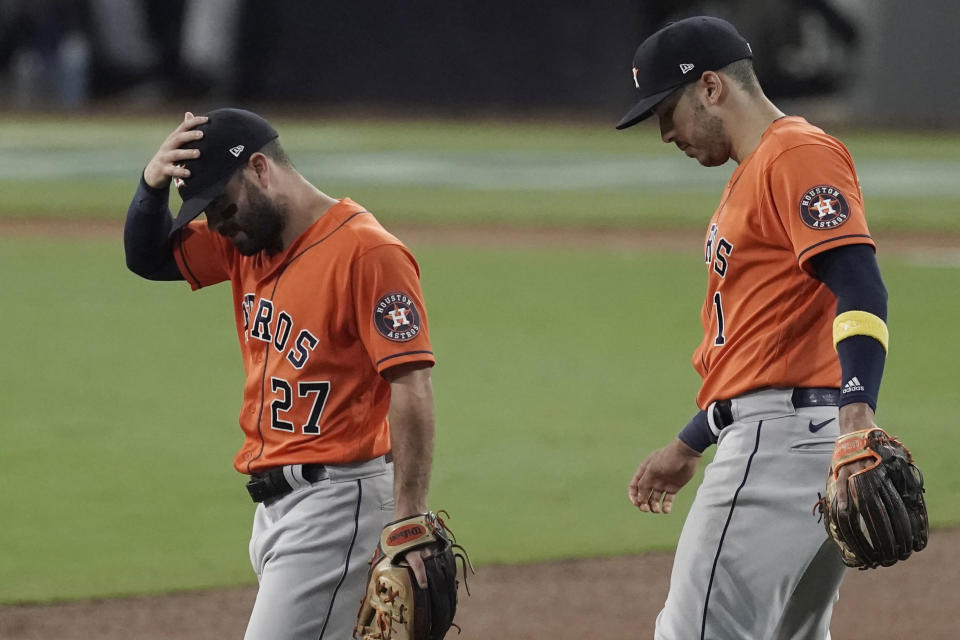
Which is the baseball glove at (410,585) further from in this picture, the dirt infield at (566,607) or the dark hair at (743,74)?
the dirt infield at (566,607)

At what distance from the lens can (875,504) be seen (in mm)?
3205

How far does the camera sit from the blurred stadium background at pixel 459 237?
721 cm

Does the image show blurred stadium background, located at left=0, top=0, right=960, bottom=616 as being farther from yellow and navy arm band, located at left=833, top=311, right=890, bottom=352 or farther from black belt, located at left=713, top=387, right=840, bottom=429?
yellow and navy arm band, located at left=833, top=311, right=890, bottom=352

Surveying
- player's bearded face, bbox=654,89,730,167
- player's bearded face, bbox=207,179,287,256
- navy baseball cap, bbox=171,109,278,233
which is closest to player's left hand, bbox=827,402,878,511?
player's bearded face, bbox=654,89,730,167

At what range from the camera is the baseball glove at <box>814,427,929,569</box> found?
3.21 meters

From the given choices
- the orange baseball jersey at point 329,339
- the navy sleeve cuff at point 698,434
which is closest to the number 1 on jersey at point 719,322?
the navy sleeve cuff at point 698,434

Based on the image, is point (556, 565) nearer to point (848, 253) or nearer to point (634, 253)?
point (848, 253)

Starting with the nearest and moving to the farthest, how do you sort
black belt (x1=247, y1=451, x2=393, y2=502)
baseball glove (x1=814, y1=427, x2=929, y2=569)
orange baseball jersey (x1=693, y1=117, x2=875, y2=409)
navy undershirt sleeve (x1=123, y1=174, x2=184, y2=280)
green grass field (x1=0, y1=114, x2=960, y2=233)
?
baseball glove (x1=814, y1=427, x2=929, y2=569)
orange baseball jersey (x1=693, y1=117, x2=875, y2=409)
black belt (x1=247, y1=451, x2=393, y2=502)
navy undershirt sleeve (x1=123, y1=174, x2=184, y2=280)
green grass field (x1=0, y1=114, x2=960, y2=233)

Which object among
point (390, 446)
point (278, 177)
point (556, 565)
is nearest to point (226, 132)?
point (278, 177)

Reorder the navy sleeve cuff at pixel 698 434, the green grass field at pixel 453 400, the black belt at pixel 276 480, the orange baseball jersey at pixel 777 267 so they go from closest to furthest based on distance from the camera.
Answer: the orange baseball jersey at pixel 777 267
the black belt at pixel 276 480
the navy sleeve cuff at pixel 698 434
the green grass field at pixel 453 400

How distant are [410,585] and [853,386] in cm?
114

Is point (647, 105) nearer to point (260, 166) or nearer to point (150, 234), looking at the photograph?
point (260, 166)

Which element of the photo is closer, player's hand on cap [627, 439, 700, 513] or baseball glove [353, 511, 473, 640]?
baseball glove [353, 511, 473, 640]

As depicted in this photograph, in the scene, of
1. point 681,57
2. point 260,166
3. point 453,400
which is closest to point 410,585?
point 260,166
